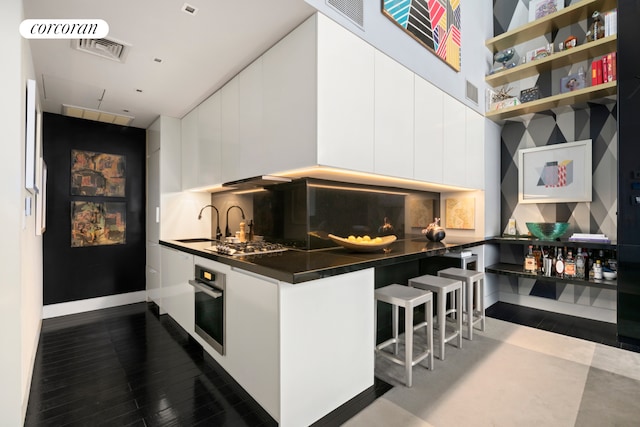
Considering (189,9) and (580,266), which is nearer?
(189,9)

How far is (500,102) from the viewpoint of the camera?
3520mm

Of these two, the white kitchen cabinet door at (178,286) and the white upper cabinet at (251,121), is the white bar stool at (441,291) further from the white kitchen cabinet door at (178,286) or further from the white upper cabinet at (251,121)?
the white kitchen cabinet door at (178,286)

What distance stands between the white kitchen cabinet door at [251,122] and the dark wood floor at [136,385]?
1501 millimetres

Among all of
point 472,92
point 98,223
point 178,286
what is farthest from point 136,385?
point 472,92

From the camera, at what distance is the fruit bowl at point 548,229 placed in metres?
3.19

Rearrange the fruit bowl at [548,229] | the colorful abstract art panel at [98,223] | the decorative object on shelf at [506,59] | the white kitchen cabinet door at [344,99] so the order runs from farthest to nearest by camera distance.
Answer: the decorative object on shelf at [506,59], the colorful abstract art panel at [98,223], the fruit bowl at [548,229], the white kitchen cabinet door at [344,99]

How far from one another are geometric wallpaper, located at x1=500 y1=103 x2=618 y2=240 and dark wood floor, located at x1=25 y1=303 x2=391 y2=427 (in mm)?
2955

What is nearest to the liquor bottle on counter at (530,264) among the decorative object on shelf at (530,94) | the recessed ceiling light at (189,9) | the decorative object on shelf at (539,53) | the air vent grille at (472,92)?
the decorative object on shelf at (530,94)

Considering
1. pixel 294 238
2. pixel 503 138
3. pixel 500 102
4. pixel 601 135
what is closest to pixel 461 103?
pixel 500 102

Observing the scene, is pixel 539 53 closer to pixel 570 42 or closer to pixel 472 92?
pixel 570 42

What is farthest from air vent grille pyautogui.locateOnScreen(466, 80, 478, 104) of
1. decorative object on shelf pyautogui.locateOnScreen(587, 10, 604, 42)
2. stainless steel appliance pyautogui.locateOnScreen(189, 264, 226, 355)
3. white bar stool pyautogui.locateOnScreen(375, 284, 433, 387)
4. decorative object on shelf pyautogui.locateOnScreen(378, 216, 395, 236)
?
stainless steel appliance pyautogui.locateOnScreen(189, 264, 226, 355)

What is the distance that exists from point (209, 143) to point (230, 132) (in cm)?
47

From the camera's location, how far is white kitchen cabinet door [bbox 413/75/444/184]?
2613 millimetres

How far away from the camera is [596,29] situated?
296 centimetres
